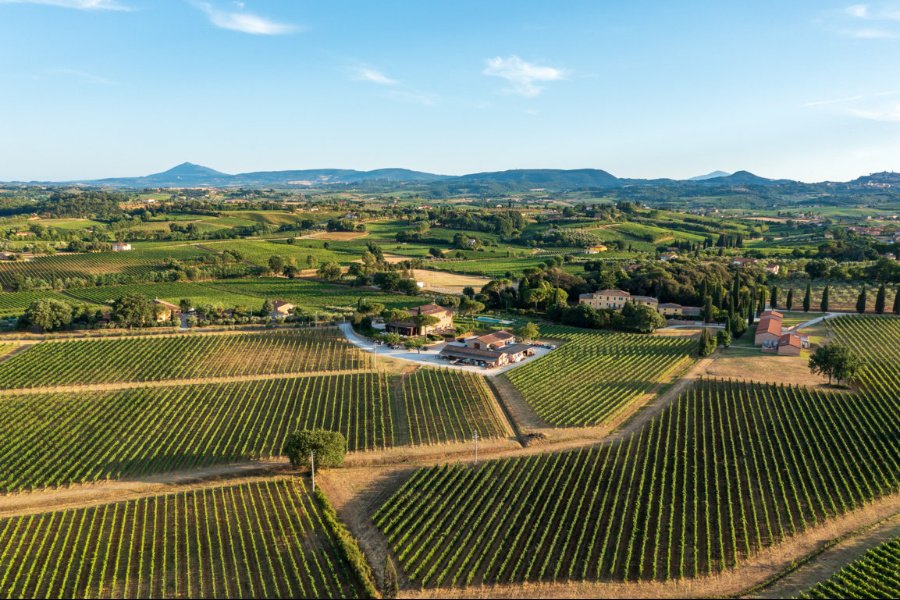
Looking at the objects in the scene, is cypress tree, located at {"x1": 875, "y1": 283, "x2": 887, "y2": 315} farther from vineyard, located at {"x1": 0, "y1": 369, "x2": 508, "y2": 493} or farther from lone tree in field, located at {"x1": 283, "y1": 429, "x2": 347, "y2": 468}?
lone tree in field, located at {"x1": 283, "y1": 429, "x2": 347, "y2": 468}

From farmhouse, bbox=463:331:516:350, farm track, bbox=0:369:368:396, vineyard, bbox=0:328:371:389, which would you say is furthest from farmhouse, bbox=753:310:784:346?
farm track, bbox=0:369:368:396

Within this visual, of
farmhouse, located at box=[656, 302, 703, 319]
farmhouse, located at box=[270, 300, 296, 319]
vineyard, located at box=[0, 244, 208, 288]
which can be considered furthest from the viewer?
vineyard, located at box=[0, 244, 208, 288]

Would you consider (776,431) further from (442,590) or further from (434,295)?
(434,295)

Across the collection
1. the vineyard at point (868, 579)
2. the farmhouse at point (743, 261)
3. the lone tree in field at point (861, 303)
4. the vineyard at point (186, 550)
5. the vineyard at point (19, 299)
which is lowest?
the vineyard at point (186, 550)

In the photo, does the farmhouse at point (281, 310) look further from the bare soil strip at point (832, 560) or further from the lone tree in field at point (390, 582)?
the bare soil strip at point (832, 560)

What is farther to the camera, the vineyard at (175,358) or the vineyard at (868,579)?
the vineyard at (175,358)

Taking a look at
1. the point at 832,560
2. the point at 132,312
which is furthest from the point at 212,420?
the point at 832,560

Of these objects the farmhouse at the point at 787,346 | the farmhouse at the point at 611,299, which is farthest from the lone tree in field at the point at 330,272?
the farmhouse at the point at 787,346
